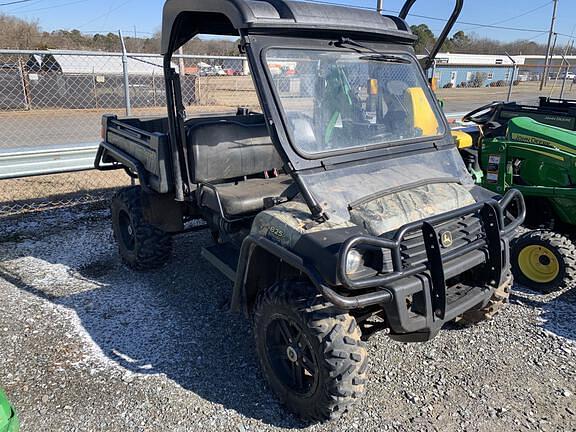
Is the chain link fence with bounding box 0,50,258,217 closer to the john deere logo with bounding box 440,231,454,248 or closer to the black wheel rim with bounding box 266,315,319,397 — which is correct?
the black wheel rim with bounding box 266,315,319,397

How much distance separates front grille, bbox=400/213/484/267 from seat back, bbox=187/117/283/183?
1.49 meters

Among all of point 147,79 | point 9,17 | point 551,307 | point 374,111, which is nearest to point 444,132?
point 374,111

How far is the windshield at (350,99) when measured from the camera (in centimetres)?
290

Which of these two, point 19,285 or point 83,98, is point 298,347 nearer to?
point 19,285

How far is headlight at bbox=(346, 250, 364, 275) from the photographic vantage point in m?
2.36

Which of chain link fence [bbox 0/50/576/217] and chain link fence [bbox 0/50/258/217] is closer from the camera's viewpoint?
chain link fence [bbox 0/50/576/217]

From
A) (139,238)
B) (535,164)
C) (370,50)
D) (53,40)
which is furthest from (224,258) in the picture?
(53,40)

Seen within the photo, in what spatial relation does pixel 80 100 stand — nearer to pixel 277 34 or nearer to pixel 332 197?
pixel 277 34

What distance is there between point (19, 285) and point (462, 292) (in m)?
3.77

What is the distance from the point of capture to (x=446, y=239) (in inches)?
101

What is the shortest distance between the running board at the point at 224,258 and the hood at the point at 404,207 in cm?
103

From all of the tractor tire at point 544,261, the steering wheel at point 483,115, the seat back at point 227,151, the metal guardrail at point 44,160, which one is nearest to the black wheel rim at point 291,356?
the seat back at point 227,151

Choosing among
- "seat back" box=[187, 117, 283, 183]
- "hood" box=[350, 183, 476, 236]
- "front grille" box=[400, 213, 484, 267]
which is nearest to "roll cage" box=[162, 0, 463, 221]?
"seat back" box=[187, 117, 283, 183]

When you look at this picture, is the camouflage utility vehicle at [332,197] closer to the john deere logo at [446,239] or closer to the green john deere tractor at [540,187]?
the john deere logo at [446,239]
